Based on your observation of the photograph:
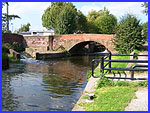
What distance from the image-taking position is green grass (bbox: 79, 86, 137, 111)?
3.74 meters

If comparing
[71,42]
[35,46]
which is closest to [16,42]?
[35,46]

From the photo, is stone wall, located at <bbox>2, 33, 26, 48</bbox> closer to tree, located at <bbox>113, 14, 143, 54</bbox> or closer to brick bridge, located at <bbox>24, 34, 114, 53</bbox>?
Answer: brick bridge, located at <bbox>24, 34, 114, 53</bbox>

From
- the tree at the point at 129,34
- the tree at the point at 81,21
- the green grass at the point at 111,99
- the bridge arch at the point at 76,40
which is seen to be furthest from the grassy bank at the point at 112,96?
the tree at the point at 81,21

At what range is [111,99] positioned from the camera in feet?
14.0

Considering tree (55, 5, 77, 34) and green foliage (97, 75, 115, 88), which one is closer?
green foliage (97, 75, 115, 88)

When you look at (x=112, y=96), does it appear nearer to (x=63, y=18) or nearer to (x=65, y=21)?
(x=65, y=21)

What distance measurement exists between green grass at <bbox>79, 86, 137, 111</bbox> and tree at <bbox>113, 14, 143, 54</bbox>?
460 inches

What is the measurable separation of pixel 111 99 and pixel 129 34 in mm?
12683

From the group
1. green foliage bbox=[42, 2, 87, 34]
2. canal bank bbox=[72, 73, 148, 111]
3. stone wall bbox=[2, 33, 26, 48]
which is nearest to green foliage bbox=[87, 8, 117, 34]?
green foliage bbox=[42, 2, 87, 34]

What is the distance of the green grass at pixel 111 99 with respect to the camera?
3736mm

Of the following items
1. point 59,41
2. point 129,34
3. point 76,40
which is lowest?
point 59,41

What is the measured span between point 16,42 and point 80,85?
65.4 feet

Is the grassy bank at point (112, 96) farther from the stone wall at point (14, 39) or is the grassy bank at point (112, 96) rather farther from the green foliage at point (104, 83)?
the stone wall at point (14, 39)

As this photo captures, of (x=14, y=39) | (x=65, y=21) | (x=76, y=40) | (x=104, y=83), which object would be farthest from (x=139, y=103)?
(x=65, y=21)
